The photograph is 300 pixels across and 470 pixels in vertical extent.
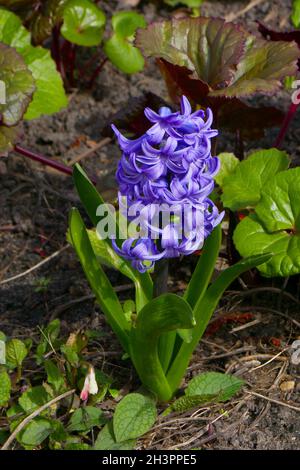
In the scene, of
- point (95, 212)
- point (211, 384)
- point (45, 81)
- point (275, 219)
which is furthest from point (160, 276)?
point (45, 81)

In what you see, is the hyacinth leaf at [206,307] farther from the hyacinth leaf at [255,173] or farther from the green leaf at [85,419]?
the hyacinth leaf at [255,173]

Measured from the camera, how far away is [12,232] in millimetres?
3420

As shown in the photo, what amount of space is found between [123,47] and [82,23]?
207 millimetres

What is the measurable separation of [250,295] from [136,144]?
3.55 ft

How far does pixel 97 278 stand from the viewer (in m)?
2.54

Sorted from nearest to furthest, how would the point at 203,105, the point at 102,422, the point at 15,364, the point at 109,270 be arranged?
the point at 102,422 < the point at 15,364 < the point at 203,105 < the point at 109,270

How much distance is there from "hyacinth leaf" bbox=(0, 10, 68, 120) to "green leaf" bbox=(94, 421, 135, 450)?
4.78 feet

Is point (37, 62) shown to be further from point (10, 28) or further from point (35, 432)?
point (35, 432)

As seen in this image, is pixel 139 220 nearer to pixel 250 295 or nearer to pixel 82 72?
pixel 250 295

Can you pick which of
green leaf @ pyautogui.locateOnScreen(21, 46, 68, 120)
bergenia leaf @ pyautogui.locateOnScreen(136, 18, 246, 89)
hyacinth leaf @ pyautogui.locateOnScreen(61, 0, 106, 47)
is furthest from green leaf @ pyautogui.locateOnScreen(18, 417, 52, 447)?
hyacinth leaf @ pyautogui.locateOnScreen(61, 0, 106, 47)

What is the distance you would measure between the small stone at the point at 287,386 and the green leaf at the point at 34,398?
72cm

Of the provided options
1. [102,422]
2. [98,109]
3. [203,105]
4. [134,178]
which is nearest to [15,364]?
[102,422]

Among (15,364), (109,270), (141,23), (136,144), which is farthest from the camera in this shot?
(141,23)

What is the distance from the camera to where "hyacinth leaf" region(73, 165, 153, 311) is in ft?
8.19
